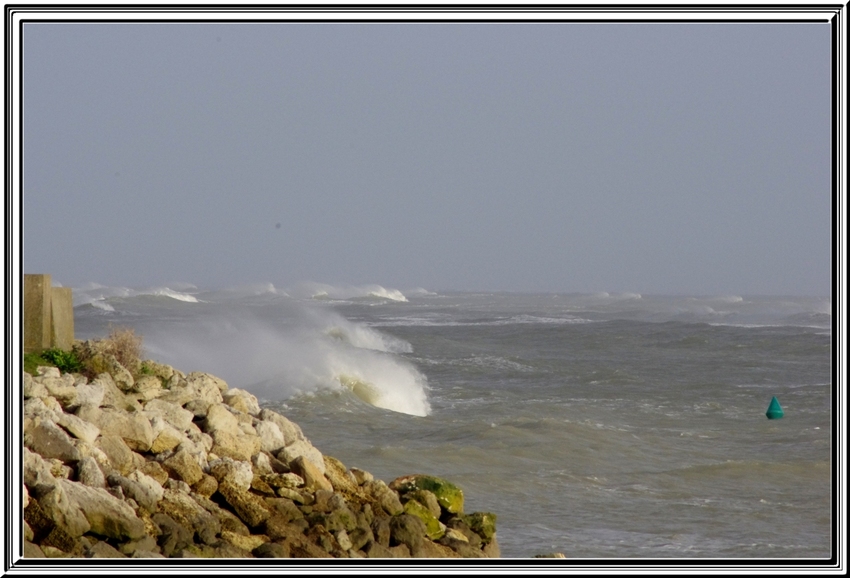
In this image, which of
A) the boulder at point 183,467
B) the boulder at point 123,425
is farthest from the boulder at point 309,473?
the boulder at point 123,425

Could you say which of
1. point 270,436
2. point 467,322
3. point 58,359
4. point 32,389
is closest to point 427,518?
point 270,436

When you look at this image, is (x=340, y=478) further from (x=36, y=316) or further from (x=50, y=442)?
(x=36, y=316)

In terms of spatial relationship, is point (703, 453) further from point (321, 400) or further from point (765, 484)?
point (321, 400)

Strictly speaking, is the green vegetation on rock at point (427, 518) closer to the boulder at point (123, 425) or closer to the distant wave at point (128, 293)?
the boulder at point (123, 425)

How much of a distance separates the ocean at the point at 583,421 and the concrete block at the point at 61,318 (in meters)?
3.47

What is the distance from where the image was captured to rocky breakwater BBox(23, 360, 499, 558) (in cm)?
652

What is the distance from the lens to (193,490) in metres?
7.34

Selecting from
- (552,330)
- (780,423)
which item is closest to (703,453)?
(780,423)

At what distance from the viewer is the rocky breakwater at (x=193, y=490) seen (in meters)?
6.52

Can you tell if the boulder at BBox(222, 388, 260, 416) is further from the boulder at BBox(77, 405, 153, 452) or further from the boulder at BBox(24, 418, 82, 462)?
the boulder at BBox(24, 418, 82, 462)

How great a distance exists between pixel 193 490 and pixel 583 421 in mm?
8462

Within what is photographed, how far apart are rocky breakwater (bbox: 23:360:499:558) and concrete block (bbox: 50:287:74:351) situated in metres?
0.60

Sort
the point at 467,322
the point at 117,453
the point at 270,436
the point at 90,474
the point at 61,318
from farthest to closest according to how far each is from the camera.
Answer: the point at 467,322 < the point at 61,318 < the point at 270,436 < the point at 117,453 < the point at 90,474

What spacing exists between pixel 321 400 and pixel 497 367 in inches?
270
